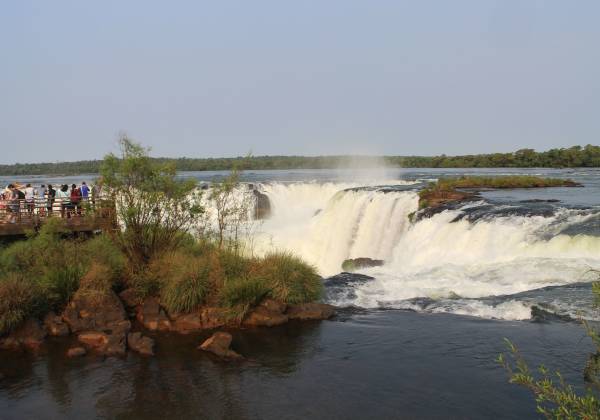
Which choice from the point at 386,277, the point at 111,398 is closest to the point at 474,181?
the point at 386,277

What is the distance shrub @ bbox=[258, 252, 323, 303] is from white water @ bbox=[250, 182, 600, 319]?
4.19 ft

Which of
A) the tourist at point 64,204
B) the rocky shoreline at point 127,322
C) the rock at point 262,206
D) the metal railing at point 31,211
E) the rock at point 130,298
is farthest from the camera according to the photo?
the rock at point 262,206

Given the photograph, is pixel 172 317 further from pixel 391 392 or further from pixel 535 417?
pixel 535 417

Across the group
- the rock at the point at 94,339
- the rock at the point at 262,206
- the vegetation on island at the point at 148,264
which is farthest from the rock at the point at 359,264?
the rock at the point at 262,206

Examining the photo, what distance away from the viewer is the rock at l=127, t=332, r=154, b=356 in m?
10.5

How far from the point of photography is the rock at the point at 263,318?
11938 mm

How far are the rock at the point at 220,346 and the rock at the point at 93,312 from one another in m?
2.36

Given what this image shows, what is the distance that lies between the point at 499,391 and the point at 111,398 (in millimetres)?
6002

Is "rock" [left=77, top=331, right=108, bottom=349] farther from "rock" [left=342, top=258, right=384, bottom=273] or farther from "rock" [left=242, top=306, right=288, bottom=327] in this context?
"rock" [left=342, top=258, right=384, bottom=273]

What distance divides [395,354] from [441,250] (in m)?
9.25

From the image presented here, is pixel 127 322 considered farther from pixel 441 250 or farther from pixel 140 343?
pixel 441 250

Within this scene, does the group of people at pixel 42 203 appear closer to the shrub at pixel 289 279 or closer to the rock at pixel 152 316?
the rock at pixel 152 316

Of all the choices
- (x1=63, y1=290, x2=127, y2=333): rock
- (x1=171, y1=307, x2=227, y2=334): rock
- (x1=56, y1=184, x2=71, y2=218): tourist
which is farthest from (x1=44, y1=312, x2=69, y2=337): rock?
(x1=56, y1=184, x2=71, y2=218): tourist

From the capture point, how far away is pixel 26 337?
36.2 ft
